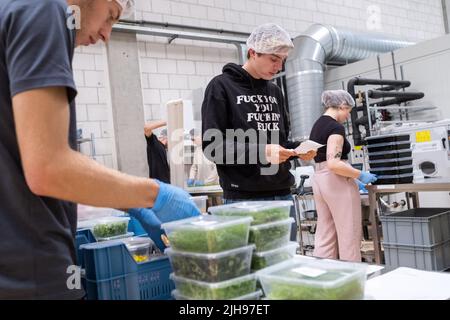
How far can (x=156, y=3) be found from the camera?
5117 mm

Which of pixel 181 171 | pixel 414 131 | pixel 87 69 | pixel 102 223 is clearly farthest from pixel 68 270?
pixel 87 69

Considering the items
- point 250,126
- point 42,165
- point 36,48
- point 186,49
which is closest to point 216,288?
point 42,165

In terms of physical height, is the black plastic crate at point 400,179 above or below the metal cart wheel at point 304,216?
above

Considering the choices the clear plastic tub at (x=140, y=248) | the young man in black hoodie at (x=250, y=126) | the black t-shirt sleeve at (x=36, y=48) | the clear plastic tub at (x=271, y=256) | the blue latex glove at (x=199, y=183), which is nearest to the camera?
the black t-shirt sleeve at (x=36, y=48)

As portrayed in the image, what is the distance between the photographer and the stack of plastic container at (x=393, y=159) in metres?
2.92

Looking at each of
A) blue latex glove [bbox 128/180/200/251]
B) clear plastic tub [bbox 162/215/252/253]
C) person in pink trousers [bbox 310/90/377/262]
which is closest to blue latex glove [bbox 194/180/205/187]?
person in pink trousers [bbox 310/90/377/262]

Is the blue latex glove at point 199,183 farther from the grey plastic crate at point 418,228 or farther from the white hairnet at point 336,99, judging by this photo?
the grey plastic crate at point 418,228

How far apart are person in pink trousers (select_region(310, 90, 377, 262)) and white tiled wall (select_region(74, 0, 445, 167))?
2.40 metres

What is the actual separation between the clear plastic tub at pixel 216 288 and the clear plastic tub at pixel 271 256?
6 centimetres

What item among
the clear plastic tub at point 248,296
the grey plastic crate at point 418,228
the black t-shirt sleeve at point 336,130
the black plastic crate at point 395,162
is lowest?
the grey plastic crate at point 418,228

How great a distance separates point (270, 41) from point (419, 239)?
5.65 feet

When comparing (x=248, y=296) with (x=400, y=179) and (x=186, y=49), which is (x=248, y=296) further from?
(x=186, y=49)

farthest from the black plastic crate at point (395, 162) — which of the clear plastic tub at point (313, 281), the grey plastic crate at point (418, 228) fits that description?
the clear plastic tub at point (313, 281)
